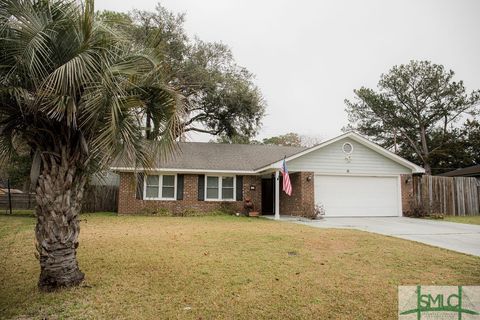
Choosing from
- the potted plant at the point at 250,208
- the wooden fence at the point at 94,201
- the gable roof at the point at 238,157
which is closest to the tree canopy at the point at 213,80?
the gable roof at the point at 238,157

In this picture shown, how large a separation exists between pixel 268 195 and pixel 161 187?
6.73 m

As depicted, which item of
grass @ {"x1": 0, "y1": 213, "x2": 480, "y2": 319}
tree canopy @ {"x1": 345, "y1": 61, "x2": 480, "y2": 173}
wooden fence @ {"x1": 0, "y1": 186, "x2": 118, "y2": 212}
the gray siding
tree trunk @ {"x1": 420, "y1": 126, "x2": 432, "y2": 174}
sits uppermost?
tree canopy @ {"x1": 345, "y1": 61, "x2": 480, "y2": 173}

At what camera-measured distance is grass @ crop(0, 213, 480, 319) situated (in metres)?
3.87

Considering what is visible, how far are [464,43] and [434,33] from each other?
2.92 m

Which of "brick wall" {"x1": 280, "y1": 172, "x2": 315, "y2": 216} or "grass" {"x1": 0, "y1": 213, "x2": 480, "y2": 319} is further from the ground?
"brick wall" {"x1": 280, "y1": 172, "x2": 315, "y2": 216}

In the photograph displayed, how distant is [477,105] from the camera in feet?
105

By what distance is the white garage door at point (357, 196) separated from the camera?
1593 cm

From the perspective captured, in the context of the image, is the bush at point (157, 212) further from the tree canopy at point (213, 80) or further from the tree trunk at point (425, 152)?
the tree trunk at point (425, 152)

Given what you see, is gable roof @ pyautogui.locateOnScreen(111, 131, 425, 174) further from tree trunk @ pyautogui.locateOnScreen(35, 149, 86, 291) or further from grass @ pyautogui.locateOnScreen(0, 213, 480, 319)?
tree trunk @ pyautogui.locateOnScreen(35, 149, 86, 291)

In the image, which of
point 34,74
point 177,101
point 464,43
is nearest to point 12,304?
point 34,74

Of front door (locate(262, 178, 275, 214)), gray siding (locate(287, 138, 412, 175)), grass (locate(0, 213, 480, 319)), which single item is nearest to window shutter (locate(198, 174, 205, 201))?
front door (locate(262, 178, 275, 214))

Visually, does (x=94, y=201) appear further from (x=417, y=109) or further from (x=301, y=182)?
(x=417, y=109)

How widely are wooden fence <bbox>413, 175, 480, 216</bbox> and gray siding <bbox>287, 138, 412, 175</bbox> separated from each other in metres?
1.22

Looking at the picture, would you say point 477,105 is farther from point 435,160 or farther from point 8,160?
point 8,160
